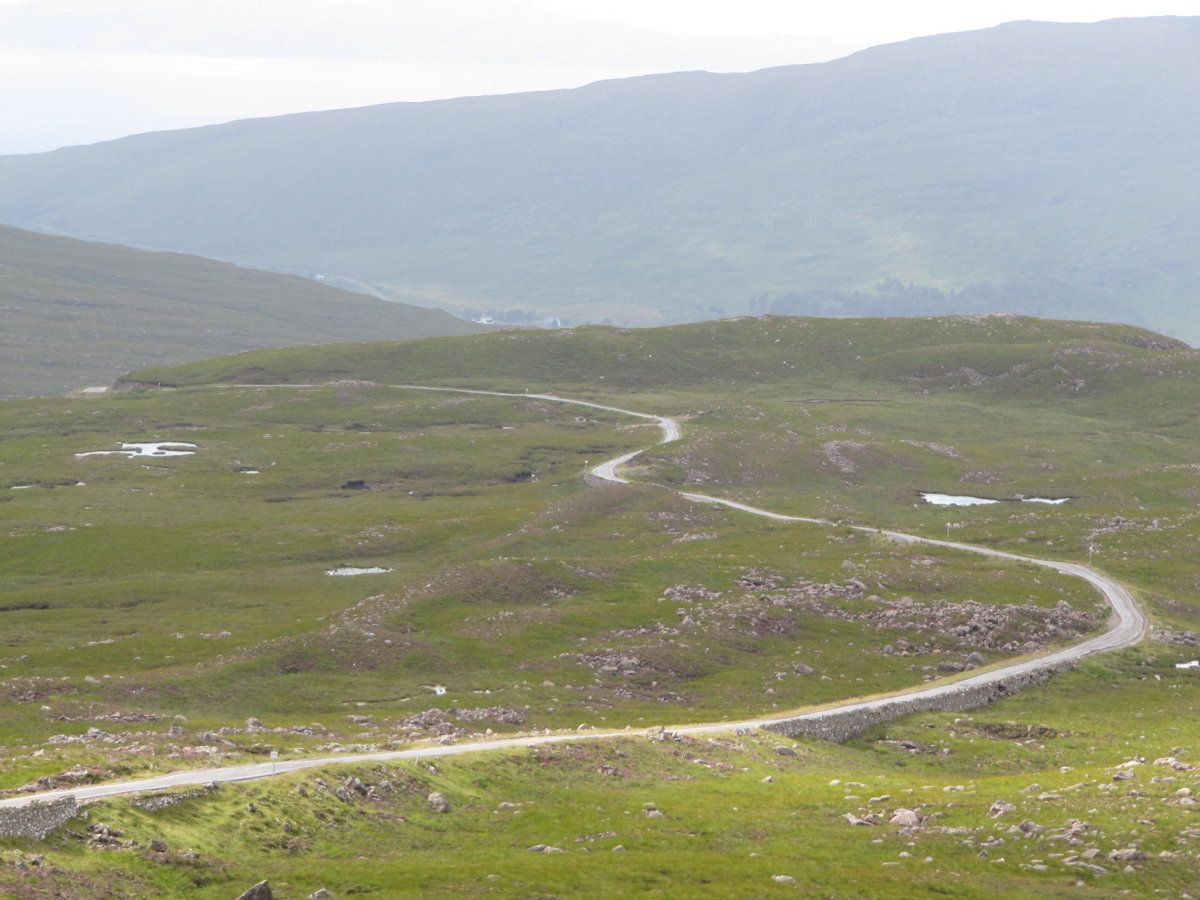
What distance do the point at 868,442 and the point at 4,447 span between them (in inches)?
4274

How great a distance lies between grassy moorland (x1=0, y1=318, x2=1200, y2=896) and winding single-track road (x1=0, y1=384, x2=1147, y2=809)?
166cm

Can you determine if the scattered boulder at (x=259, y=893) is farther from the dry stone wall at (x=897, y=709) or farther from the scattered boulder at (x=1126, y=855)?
the dry stone wall at (x=897, y=709)

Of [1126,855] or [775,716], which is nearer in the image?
[1126,855]

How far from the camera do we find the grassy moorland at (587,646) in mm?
42750

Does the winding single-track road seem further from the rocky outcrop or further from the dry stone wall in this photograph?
the rocky outcrop

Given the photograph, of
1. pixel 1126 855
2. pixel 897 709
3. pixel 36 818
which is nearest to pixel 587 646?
pixel 897 709

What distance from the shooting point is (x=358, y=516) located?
141 metres

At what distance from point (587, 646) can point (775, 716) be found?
63.0 feet

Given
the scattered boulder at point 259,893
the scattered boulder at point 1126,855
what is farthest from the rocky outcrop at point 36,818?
the scattered boulder at point 1126,855

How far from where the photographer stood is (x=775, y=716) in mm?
69625

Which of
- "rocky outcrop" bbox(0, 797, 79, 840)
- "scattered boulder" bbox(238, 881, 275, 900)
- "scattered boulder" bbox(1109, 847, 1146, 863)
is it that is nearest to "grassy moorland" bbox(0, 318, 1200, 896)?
"scattered boulder" bbox(1109, 847, 1146, 863)

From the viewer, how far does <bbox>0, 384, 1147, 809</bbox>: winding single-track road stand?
145 feet

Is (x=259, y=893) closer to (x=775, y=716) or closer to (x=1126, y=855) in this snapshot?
(x=1126, y=855)

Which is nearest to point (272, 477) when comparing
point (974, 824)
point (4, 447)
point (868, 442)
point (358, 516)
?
point (358, 516)
